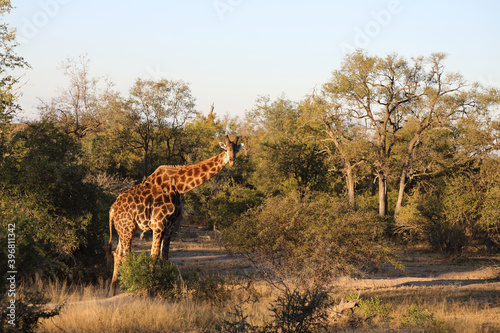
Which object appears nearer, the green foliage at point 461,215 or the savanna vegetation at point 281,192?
the savanna vegetation at point 281,192

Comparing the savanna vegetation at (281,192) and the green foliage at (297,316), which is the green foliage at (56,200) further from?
the green foliage at (297,316)

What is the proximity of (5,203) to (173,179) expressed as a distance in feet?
16.7

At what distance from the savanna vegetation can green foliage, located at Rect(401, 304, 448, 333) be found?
5cm

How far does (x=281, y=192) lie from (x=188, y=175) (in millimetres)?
6684

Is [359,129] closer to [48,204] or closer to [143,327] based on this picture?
[48,204]

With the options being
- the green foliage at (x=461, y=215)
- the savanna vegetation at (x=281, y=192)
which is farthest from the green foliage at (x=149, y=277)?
the green foliage at (x=461, y=215)

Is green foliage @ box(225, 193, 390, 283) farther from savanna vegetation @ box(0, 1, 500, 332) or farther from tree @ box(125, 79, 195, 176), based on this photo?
tree @ box(125, 79, 195, 176)

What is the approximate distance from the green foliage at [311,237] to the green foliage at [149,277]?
1.85 m

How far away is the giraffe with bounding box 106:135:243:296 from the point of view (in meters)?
13.1

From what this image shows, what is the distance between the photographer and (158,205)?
43.2 ft

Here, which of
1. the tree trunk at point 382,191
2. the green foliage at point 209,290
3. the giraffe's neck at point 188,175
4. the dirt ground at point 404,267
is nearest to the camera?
the green foliage at point 209,290

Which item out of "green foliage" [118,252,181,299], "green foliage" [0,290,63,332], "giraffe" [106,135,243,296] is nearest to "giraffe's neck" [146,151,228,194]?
"giraffe" [106,135,243,296]

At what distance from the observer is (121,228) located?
43.7 ft

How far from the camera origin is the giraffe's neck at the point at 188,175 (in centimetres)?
1341
